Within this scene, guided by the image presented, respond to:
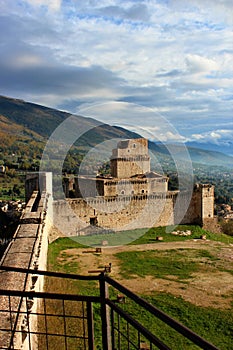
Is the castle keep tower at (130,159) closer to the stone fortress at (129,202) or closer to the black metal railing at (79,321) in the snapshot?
the stone fortress at (129,202)

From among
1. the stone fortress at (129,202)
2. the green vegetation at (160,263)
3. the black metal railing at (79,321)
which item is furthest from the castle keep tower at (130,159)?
the black metal railing at (79,321)

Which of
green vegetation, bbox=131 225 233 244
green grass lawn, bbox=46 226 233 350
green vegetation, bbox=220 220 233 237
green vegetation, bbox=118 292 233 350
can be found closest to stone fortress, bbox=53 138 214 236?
green vegetation, bbox=131 225 233 244

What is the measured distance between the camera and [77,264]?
16875mm

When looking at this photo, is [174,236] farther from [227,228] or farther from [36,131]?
[36,131]

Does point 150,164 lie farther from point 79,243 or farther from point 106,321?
point 106,321

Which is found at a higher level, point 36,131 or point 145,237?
point 36,131

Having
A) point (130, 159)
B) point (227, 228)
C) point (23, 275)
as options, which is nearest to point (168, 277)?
point (23, 275)

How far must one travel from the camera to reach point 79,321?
9383 mm

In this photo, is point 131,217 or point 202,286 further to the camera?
point 131,217

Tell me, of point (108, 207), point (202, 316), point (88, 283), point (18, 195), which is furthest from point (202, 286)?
point (18, 195)

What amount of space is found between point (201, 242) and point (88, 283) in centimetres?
1127

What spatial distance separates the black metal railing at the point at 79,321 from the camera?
2.95 meters

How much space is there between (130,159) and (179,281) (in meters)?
18.0

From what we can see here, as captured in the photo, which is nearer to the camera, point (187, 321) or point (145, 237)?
point (187, 321)
